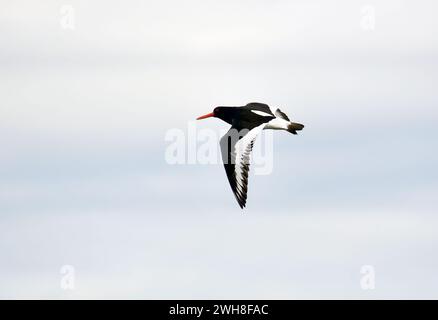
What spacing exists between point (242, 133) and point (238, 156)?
27.1 inches

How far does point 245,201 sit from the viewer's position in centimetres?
2866

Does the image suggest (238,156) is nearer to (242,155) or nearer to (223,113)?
(242,155)

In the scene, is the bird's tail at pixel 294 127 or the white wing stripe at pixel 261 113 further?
the white wing stripe at pixel 261 113

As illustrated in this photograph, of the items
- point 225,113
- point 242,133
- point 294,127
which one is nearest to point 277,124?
point 294,127

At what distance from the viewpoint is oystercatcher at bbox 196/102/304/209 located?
94.6ft

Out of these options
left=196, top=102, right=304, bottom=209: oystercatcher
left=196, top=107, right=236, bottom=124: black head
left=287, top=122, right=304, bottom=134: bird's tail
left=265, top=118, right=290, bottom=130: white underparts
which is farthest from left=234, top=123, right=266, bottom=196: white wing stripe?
left=196, top=107, right=236, bottom=124: black head

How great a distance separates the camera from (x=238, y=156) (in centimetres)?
2920

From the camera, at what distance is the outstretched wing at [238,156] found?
28.8 meters

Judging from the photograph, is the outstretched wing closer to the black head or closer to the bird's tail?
the bird's tail

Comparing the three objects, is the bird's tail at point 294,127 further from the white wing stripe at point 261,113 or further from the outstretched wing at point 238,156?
the outstretched wing at point 238,156

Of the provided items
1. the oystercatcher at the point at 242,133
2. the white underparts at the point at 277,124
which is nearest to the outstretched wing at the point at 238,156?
the oystercatcher at the point at 242,133

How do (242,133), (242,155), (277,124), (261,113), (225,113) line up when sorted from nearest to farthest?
(242,155), (242,133), (277,124), (261,113), (225,113)
